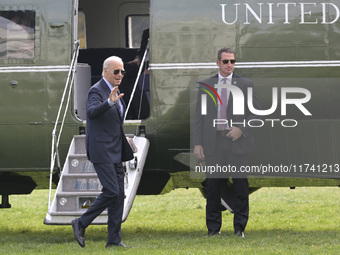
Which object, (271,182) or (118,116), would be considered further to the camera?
(271,182)

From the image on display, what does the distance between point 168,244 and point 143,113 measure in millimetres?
2086

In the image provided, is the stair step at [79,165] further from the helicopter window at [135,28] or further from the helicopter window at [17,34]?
the helicopter window at [135,28]

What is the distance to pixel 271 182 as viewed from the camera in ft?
37.4

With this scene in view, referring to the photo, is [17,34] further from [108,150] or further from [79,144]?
[108,150]

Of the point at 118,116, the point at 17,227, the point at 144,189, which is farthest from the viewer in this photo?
the point at 17,227

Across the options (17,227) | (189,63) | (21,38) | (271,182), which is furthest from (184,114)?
(17,227)

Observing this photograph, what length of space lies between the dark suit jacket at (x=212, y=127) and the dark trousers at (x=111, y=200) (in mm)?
1261

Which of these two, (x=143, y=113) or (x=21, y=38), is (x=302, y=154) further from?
(x=21, y=38)

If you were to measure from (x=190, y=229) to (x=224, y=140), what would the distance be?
2.30 m

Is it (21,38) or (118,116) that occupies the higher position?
(21,38)

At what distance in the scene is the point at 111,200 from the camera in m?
9.79

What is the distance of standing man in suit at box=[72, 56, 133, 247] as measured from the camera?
9758 millimetres

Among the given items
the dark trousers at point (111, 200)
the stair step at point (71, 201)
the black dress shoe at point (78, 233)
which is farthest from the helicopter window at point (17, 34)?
the black dress shoe at point (78, 233)

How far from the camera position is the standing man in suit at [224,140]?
10742 mm
